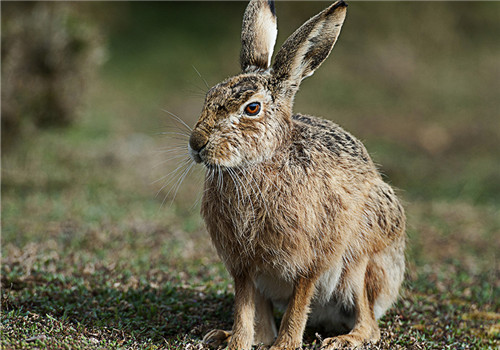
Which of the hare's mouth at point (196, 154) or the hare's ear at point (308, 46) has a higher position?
the hare's ear at point (308, 46)

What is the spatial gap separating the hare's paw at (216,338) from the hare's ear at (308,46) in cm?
196

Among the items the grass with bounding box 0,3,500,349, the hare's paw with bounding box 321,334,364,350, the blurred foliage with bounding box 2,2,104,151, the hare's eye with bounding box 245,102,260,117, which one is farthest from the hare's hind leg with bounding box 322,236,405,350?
the blurred foliage with bounding box 2,2,104,151

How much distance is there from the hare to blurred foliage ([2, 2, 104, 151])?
20.9 ft

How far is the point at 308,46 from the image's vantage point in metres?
4.35

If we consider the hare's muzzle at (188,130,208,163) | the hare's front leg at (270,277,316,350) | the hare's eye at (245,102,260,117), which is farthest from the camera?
the hare's front leg at (270,277,316,350)

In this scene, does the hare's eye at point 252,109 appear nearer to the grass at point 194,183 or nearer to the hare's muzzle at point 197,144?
the hare's muzzle at point 197,144

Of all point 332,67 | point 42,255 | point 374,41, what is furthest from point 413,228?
point 374,41

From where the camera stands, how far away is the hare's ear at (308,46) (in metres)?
4.26

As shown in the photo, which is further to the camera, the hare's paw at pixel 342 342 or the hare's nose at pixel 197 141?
the hare's paw at pixel 342 342

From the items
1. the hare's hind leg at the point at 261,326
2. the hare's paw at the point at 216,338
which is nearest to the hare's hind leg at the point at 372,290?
the hare's hind leg at the point at 261,326

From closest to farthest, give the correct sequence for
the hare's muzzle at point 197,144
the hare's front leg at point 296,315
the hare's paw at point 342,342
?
the hare's muzzle at point 197,144
the hare's front leg at point 296,315
the hare's paw at point 342,342

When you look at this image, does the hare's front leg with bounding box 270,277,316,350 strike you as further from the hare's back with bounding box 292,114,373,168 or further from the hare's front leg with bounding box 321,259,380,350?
the hare's back with bounding box 292,114,373,168

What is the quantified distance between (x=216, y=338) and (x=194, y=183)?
21.6ft

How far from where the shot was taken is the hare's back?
4559 mm
